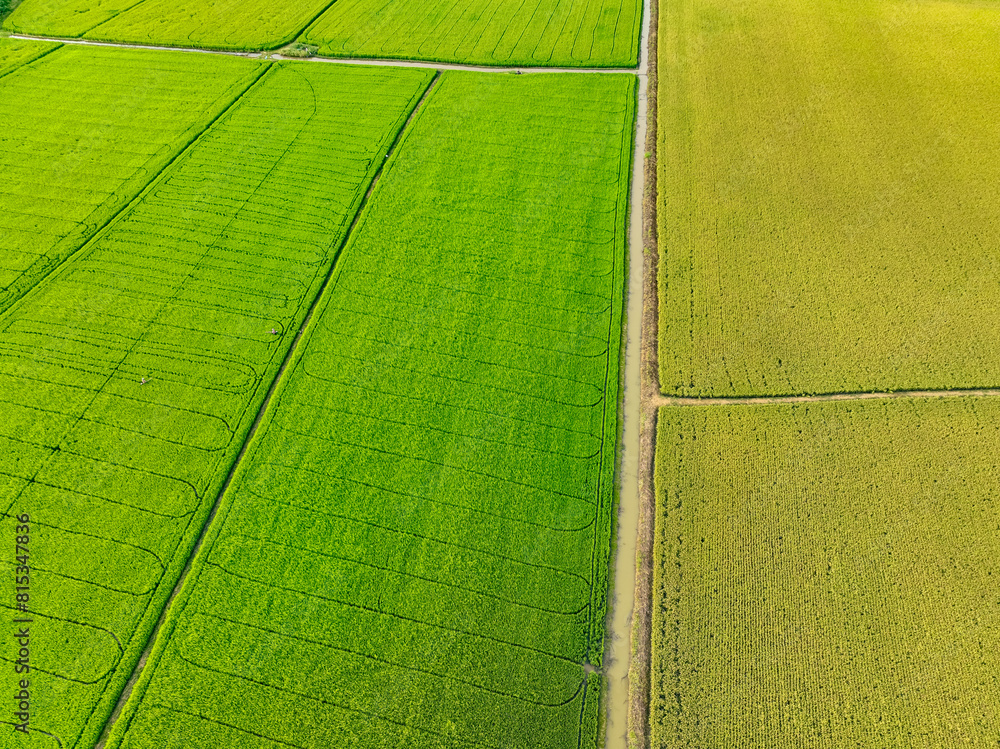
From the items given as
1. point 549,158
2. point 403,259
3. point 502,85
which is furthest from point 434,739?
point 502,85

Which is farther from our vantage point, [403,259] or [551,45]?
[551,45]

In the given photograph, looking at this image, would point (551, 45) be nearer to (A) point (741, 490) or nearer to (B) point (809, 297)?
(B) point (809, 297)

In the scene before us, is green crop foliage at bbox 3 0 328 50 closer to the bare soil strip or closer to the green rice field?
the green rice field

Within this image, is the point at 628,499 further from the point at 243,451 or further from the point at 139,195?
the point at 139,195

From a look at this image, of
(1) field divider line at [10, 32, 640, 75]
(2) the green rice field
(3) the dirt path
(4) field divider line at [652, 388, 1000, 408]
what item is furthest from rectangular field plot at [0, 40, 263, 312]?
(4) field divider line at [652, 388, 1000, 408]

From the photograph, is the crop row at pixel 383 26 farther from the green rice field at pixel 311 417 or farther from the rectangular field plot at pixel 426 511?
the rectangular field plot at pixel 426 511

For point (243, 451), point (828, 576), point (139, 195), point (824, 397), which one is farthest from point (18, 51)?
point (828, 576)
